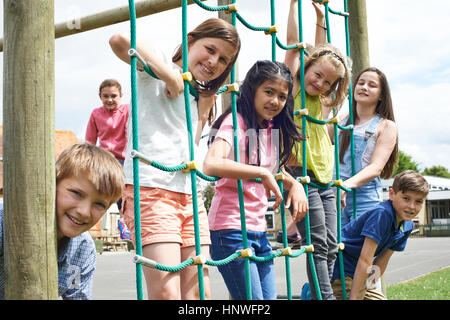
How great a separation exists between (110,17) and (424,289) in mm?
3748

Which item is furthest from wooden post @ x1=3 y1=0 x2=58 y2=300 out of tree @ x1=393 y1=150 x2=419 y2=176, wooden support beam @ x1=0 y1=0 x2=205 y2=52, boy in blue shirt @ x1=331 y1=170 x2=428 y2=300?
tree @ x1=393 y1=150 x2=419 y2=176

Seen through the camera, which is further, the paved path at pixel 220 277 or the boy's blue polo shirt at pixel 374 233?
the paved path at pixel 220 277

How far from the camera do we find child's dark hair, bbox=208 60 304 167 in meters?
1.93

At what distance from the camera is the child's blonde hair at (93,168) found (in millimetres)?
1347

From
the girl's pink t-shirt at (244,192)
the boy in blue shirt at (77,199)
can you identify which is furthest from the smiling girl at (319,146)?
the boy in blue shirt at (77,199)

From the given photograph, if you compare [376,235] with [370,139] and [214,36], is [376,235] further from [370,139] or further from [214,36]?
[214,36]

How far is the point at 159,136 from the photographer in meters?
1.65

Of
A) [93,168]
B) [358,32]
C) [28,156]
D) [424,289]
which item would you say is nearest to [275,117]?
[93,168]

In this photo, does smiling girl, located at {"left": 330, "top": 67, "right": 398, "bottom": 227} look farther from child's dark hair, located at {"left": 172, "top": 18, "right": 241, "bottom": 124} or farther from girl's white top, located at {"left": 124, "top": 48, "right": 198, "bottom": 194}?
girl's white top, located at {"left": 124, "top": 48, "right": 198, "bottom": 194}

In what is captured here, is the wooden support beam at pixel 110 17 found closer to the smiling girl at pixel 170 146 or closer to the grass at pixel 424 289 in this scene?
the smiling girl at pixel 170 146
